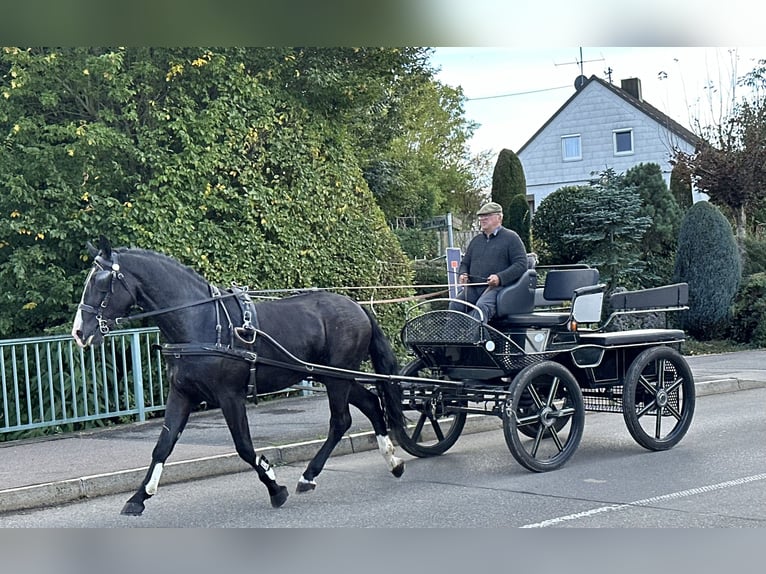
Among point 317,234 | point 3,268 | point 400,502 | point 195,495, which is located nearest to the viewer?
point 400,502

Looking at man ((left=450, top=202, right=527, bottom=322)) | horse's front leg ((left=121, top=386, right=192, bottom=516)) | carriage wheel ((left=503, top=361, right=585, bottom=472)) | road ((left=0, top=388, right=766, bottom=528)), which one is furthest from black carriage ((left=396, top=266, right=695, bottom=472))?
horse's front leg ((left=121, top=386, right=192, bottom=516))

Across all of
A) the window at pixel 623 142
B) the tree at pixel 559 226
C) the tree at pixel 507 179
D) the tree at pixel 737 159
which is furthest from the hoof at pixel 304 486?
the window at pixel 623 142

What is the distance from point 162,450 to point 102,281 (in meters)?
1.24

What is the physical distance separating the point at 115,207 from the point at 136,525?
556 centimetres

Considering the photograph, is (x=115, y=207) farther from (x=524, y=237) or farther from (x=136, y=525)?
(x=524, y=237)

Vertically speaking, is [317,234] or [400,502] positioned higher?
[317,234]

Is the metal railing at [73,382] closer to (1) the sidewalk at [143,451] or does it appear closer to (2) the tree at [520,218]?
(1) the sidewalk at [143,451]

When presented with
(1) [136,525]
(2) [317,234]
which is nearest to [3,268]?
(2) [317,234]

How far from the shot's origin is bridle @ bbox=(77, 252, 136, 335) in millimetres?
6688

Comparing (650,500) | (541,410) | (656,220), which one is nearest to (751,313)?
(656,220)

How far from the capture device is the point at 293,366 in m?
7.36

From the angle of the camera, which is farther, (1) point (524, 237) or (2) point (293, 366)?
(1) point (524, 237)

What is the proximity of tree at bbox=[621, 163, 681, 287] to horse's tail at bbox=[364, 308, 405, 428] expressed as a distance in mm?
13983

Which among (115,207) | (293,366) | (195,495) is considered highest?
(115,207)
